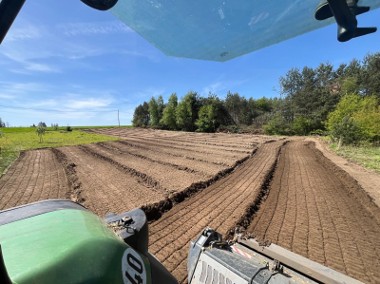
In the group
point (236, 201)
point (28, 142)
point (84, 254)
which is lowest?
point (236, 201)

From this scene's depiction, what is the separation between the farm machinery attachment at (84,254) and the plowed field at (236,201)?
1341mm

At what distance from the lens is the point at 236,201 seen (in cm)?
697

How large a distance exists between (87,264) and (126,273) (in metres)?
0.20

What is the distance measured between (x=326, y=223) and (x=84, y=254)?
A: 5.93 m

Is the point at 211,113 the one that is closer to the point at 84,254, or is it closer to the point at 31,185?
the point at 31,185

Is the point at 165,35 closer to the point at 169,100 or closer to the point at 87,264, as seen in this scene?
the point at 87,264

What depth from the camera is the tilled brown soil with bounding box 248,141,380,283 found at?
4.21m

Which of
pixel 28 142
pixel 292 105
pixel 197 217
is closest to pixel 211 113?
pixel 292 105

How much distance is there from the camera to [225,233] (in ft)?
16.9

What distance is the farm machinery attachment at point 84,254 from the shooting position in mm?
826

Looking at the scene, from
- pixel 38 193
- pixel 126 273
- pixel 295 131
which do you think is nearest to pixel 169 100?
pixel 295 131

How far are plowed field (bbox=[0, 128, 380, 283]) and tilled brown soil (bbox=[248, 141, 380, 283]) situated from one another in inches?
0.6

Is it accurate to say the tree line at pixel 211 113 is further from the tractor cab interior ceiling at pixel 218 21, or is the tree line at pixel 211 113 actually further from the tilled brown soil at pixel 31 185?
the tractor cab interior ceiling at pixel 218 21

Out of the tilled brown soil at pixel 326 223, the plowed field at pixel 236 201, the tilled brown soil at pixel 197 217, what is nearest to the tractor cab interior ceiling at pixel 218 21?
the plowed field at pixel 236 201
